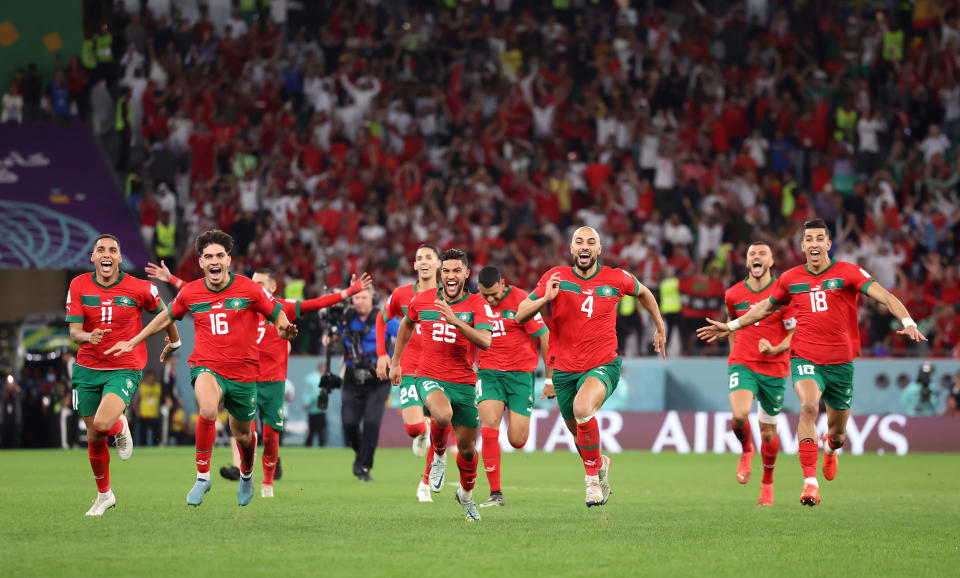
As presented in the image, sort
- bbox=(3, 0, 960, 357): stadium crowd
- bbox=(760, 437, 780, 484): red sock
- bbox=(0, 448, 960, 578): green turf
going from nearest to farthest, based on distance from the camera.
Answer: bbox=(0, 448, 960, 578): green turf
bbox=(760, 437, 780, 484): red sock
bbox=(3, 0, 960, 357): stadium crowd

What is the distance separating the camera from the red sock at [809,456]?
1471 cm

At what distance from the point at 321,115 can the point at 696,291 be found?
1060 cm

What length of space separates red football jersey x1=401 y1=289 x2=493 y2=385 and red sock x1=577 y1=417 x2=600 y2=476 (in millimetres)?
1215

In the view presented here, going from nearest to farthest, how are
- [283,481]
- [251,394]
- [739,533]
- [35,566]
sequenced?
Result: [35,566] → [739,533] → [251,394] → [283,481]

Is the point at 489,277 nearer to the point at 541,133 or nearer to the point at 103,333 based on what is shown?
the point at 103,333

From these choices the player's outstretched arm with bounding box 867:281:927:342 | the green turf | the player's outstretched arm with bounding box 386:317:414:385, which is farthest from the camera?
the player's outstretched arm with bounding box 867:281:927:342

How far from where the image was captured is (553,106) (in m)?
34.6

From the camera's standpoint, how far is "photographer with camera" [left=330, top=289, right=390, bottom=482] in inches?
733

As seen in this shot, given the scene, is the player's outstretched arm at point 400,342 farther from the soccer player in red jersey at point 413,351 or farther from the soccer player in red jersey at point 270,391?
the soccer player in red jersey at point 270,391

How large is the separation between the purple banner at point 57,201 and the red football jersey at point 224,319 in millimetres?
14987

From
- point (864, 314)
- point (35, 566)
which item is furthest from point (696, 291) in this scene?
point (35, 566)

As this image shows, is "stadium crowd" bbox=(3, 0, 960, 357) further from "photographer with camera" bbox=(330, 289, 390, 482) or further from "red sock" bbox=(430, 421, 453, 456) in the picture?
"red sock" bbox=(430, 421, 453, 456)

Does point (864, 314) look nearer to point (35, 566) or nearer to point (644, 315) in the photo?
point (644, 315)

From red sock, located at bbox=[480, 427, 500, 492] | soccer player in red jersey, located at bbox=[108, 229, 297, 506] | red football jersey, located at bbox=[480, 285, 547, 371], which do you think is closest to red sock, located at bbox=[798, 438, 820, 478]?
red football jersey, located at bbox=[480, 285, 547, 371]
